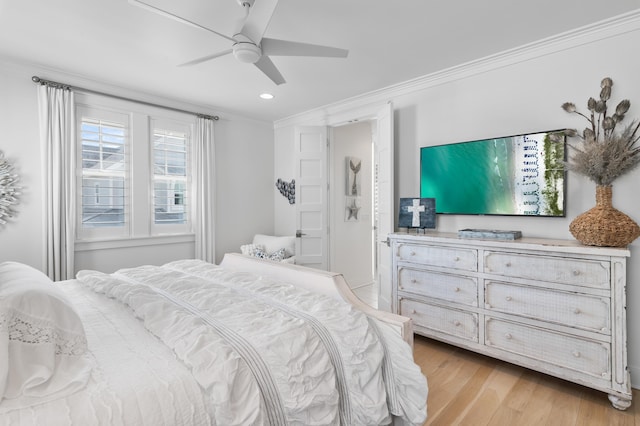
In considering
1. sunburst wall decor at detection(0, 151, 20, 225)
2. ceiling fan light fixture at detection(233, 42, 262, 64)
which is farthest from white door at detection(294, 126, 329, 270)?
sunburst wall decor at detection(0, 151, 20, 225)

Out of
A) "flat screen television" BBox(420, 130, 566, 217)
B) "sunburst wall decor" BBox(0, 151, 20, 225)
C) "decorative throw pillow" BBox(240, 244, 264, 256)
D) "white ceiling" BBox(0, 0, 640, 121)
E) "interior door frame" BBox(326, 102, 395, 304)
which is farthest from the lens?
"decorative throw pillow" BBox(240, 244, 264, 256)

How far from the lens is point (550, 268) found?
2209mm

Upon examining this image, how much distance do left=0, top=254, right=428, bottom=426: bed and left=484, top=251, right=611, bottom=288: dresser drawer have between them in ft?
4.31

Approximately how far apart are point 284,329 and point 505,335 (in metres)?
1.92

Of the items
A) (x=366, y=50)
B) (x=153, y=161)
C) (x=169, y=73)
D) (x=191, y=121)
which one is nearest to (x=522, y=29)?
(x=366, y=50)

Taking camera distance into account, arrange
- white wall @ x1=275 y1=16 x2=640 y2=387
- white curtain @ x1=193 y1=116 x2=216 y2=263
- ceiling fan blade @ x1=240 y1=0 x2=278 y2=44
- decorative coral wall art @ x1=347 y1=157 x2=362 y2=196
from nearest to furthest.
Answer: ceiling fan blade @ x1=240 y1=0 x2=278 y2=44
white wall @ x1=275 y1=16 x2=640 y2=387
white curtain @ x1=193 y1=116 x2=216 y2=263
decorative coral wall art @ x1=347 y1=157 x2=362 y2=196

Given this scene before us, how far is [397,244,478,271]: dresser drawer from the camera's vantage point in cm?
258

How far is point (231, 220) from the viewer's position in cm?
450

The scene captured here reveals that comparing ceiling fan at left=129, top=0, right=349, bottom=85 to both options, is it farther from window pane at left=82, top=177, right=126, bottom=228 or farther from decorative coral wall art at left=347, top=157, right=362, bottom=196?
decorative coral wall art at left=347, top=157, right=362, bottom=196

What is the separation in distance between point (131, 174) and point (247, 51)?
8.07 ft

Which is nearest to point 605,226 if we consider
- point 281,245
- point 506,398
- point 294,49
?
point 506,398

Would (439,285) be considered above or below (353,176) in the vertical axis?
below

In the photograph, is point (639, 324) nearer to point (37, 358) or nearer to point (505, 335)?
point (505, 335)

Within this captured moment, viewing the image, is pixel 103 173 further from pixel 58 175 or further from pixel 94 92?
pixel 94 92
